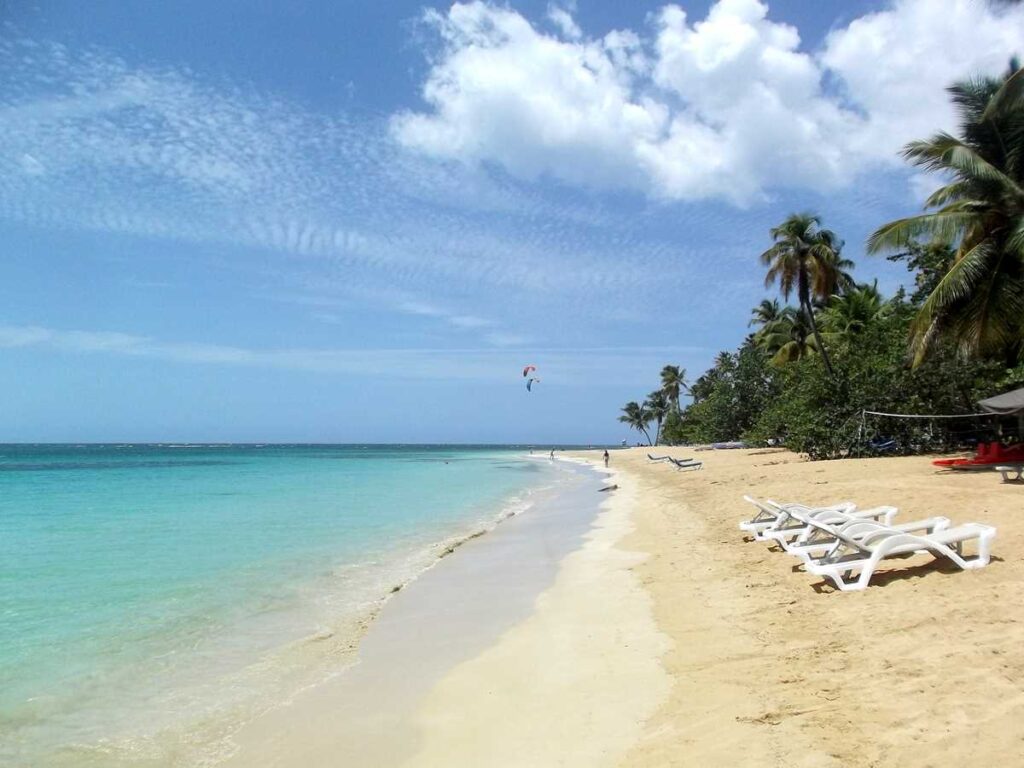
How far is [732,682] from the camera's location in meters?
4.69

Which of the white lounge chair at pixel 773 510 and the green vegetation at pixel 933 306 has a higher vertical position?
the green vegetation at pixel 933 306

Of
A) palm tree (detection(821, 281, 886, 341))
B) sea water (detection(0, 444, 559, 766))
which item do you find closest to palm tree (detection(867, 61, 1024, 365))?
sea water (detection(0, 444, 559, 766))

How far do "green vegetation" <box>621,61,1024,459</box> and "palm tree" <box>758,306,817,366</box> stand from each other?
4428mm

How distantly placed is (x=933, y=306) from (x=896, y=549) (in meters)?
12.5

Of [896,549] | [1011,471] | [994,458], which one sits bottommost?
[896,549]

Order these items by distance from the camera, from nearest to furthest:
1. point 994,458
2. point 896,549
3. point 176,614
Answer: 1. point 896,549
2. point 176,614
3. point 994,458

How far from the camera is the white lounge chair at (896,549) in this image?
6.29 meters

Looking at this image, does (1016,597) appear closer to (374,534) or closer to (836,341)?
(374,534)

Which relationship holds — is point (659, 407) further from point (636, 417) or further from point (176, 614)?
point (176, 614)

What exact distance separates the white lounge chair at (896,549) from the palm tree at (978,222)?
11.6 metres

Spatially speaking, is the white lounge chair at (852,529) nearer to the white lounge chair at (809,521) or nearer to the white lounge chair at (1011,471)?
the white lounge chair at (809,521)

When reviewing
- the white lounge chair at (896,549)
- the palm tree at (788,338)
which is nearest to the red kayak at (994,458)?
the white lounge chair at (896,549)

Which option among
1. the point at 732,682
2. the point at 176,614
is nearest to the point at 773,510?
the point at 732,682

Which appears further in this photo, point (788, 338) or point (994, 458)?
point (788, 338)
